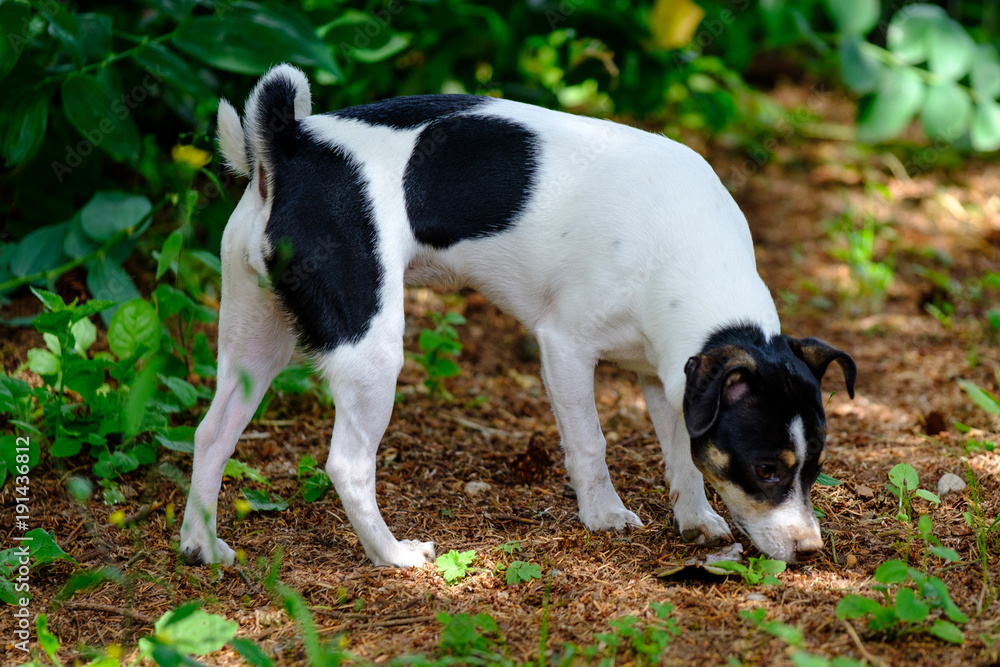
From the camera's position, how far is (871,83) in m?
5.80

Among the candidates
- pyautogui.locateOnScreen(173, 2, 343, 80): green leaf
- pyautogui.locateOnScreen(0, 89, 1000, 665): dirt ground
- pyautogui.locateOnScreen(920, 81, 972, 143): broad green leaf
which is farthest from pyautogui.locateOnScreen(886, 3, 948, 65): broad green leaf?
pyautogui.locateOnScreen(173, 2, 343, 80): green leaf

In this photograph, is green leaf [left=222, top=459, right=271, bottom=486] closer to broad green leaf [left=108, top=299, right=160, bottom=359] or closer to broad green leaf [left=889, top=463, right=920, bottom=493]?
broad green leaf [left=108, top=299, right=160, bottom=359]

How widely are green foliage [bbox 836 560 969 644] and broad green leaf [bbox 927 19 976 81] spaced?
4227 millimetres

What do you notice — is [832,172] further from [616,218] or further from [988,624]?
Result: [988,624]

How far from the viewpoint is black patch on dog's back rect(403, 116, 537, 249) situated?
3449 millimetres

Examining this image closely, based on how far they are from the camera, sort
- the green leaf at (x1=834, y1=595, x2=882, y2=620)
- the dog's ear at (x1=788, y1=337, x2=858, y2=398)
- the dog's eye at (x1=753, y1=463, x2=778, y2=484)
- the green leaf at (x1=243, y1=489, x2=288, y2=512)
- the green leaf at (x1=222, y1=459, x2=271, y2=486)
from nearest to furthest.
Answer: the green leaf at (x1=834, y1=595, x2=882, y2=620) → the dog's eye at (x1=753, y1=463, x2=778, y2=484) → the dog's ear at (x1=788, y1=337, x2=858, y2=398) → the green leaf at (x1=243, y1=489, x2=288, y2=512) → the green leaf at (x1=222, y1=459, x2=271, y2=486)

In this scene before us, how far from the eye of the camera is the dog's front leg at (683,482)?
3.39m

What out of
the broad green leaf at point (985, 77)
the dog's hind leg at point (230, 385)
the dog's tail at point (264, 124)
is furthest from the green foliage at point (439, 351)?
the broad green leaf at point (985, 77)

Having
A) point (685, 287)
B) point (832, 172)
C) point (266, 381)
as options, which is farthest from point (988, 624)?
point (832, 172)

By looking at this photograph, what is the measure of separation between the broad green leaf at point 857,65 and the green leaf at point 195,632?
4945 millimetres

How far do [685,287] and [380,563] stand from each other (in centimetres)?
143

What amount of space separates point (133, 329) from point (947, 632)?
3072 millimetres

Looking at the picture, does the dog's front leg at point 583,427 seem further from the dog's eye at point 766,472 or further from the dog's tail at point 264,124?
the dog's tail at point 264,124

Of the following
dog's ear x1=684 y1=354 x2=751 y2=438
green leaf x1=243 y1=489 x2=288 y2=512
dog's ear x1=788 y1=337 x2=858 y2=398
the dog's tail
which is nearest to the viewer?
dog's ear x1=684 y1=354 x2=751 y2=438
